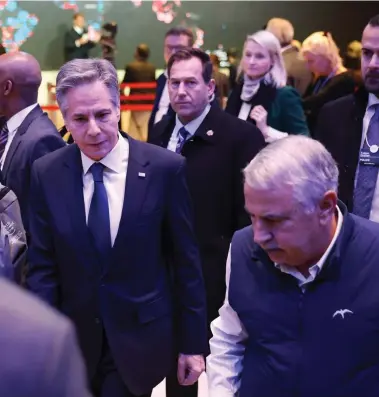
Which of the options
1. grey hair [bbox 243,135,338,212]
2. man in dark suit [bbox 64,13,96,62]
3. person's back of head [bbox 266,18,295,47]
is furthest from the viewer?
man in dark suit [bbox 64,13,96,62]

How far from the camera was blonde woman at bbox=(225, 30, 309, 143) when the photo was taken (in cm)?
451

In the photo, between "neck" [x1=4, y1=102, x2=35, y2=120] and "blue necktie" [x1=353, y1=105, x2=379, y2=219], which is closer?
"blue necktie" [x1=353, y1=105, x2=379, y2=219]

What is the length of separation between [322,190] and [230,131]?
1745mm

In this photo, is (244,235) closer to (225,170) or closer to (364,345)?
(364,345)

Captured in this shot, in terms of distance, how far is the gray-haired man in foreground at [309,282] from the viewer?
1888 mm

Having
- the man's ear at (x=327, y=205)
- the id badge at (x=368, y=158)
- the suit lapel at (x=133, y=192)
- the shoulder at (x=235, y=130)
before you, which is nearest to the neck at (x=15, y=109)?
the shoulder at (x=235, y=130)

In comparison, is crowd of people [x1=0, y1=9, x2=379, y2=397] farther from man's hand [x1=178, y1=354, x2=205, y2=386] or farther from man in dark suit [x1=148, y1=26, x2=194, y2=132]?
man in dark suit [x1=148, y1=26, x2=194, y2=132]

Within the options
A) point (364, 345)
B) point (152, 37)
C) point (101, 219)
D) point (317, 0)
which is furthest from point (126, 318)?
point (317, 0)

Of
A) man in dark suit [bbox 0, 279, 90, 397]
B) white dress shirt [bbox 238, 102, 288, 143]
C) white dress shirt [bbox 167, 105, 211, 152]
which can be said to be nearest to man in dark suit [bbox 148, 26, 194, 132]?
white dress shirt [bbox 238, 102, 288, 143]

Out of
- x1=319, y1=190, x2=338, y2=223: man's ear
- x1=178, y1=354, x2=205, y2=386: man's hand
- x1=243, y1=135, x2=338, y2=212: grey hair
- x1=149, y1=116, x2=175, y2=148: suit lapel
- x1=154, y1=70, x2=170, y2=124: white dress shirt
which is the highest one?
x1=243, y1=135, x2=338, y2=212: grey hair

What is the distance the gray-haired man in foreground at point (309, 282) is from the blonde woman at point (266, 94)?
2.49 m

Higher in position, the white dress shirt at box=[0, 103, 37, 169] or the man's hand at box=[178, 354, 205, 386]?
the white dress shirt at box=[0, 103, 37, 169]

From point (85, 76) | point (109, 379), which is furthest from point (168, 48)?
point (109, 379)

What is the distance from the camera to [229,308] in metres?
2.13
